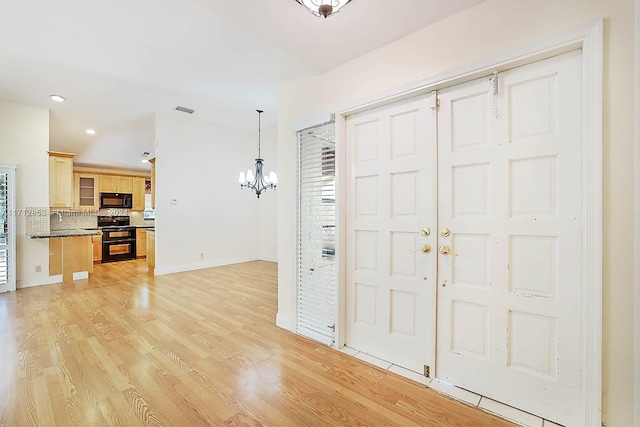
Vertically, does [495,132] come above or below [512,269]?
above

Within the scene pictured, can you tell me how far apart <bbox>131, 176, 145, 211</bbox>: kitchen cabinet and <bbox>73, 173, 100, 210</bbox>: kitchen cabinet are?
907 millimetres

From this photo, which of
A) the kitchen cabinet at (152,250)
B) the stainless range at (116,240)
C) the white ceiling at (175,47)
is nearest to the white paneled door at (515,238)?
the white ceiling at (175,47)

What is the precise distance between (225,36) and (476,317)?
328 centimetres

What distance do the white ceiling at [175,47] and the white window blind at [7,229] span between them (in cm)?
125

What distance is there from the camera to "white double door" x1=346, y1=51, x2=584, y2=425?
154 centimetres

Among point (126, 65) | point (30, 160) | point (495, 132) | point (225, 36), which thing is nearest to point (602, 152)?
point (495, 132)

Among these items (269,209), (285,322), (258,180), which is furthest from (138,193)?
(285,322)

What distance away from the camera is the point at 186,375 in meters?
2.07

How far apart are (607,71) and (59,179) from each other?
761 cm

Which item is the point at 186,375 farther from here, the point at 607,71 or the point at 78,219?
the point at 78,219

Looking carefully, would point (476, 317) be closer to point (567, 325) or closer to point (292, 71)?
point (567, 325)

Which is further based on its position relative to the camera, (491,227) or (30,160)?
(30,160)

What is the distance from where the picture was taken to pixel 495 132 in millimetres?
1754

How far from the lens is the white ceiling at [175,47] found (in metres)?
1.96
